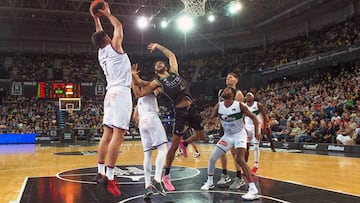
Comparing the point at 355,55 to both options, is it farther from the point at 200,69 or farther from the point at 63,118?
the point at 63,118

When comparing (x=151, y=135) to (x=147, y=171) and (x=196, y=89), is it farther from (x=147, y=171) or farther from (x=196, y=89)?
(x=196, y=89)

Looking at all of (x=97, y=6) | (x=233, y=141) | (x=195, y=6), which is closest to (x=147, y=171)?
(x=233, y=141)

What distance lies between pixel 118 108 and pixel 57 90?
22300 millimetres

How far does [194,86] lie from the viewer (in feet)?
102

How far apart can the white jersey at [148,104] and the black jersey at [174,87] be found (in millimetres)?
243

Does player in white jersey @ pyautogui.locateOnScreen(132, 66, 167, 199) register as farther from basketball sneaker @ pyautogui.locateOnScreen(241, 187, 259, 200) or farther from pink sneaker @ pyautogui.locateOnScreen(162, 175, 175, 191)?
basketball sneaker @ pyautogui.locateOnScreen(241, 187, 259, 200)

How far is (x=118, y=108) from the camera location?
461 cm

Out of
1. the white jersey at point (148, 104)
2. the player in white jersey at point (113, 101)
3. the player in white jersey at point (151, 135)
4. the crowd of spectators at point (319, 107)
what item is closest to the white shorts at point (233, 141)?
the player in white jersey at point (151, 135)

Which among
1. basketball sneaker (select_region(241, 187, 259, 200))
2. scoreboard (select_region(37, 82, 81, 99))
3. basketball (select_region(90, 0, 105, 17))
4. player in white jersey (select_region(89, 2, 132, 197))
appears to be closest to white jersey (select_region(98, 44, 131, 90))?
player in white jersey (select_region(89, 2, 132, 197))

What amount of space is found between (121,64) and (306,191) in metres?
3.51

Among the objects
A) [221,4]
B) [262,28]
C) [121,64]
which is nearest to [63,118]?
[221,4]

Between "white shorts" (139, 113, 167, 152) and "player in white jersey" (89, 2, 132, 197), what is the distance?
629 mm

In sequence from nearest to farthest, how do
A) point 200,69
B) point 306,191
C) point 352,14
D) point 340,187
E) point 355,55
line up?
point 306,191
point 340,187
point 355,55
point 352,14
point 200,69

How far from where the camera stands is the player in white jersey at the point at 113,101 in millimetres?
4547
